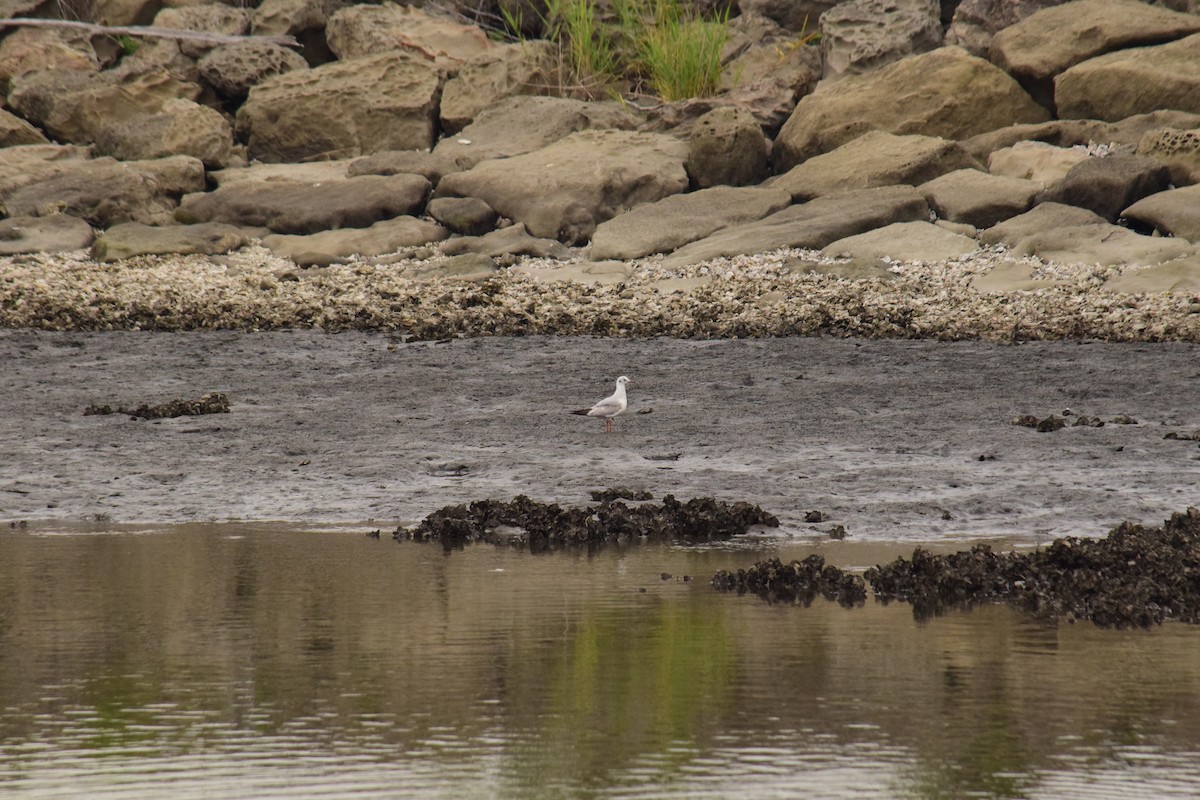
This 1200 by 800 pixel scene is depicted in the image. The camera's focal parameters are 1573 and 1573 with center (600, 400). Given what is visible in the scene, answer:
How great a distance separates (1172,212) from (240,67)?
42.9 feet

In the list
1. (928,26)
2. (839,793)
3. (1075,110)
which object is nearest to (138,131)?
(928,26)

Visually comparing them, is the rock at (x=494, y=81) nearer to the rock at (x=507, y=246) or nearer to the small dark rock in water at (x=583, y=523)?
the rock at (x=507, y=246)

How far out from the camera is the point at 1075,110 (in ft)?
64.4

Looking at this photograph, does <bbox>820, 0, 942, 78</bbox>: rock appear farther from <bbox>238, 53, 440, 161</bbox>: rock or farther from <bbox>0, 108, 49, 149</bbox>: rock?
<bbox>0, 108, 49, 149</bbox>: rock

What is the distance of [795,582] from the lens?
21.5 feet

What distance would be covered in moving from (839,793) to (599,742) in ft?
2.37

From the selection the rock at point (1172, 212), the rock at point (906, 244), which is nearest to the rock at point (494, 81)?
the rock at point (906, 244)

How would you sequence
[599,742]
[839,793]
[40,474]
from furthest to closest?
[40,474], [599,742], [839,793]

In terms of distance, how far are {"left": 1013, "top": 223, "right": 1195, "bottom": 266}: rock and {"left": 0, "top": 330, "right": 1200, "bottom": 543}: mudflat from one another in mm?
2370

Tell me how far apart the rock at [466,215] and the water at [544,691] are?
1153 cm

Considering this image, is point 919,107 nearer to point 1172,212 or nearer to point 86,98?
point 1172,212

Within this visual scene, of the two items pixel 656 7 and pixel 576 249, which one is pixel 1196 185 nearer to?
pixel 576 249

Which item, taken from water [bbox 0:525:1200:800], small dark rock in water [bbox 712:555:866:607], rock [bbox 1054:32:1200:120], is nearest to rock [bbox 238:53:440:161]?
rock [bbox 1054:32:1200:120]

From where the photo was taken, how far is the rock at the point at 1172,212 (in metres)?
15.8
